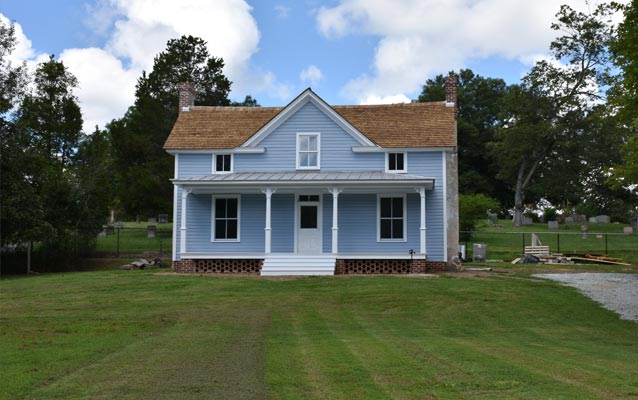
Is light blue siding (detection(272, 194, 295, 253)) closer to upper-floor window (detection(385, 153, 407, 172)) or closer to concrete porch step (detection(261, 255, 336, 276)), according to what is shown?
concrete porch step (detection(261, 255, 336, 276))

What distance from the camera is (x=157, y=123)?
1684 inches

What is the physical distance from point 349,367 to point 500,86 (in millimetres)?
67129

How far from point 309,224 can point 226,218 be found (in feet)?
11.2

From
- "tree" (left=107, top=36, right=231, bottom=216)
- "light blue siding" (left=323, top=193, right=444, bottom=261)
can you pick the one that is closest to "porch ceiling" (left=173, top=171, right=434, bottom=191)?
"light blue siding" (left=323, top=193, right=444, bottom=261)

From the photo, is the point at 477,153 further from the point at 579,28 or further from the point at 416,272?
the point at 416,272

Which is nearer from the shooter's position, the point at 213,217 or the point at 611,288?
the point at 611,288

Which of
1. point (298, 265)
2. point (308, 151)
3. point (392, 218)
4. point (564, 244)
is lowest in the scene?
point (298, 265)

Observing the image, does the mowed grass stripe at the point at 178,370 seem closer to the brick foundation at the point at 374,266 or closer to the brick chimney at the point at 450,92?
the brick foundation at the point at 374,266

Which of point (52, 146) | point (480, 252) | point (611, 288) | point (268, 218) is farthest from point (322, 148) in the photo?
point (52, 146)

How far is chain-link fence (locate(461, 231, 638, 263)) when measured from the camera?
33.3 metres

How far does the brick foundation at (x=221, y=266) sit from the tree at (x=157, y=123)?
16340 millimetres

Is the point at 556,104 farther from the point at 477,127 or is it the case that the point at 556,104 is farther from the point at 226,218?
the point at 226,218

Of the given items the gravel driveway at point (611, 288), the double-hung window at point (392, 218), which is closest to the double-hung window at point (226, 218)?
the double-hung window at point (392, 218)

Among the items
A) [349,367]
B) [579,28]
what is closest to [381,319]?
[349,367]
